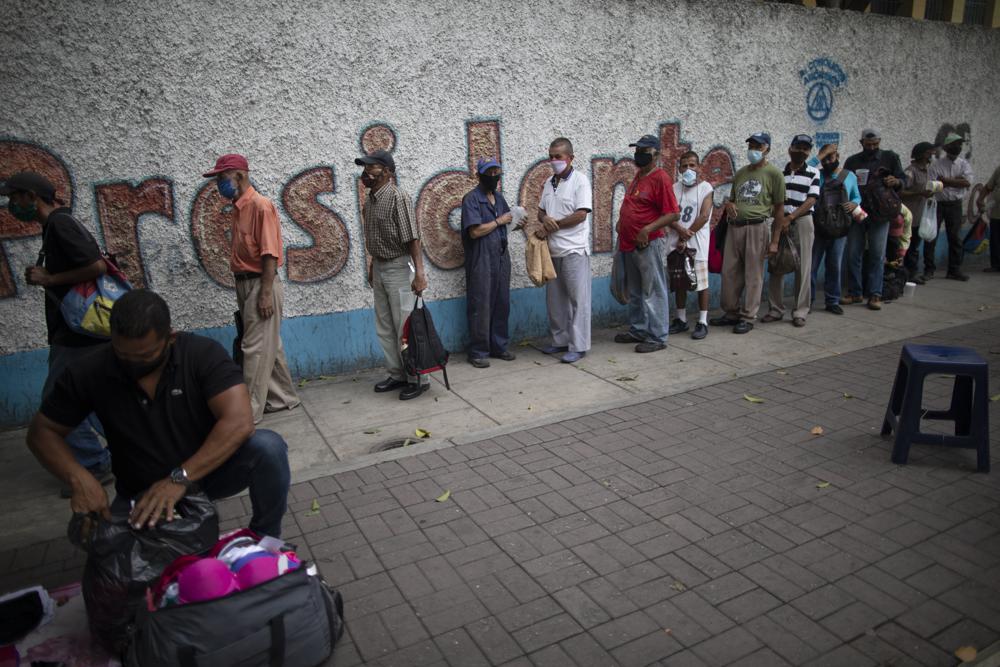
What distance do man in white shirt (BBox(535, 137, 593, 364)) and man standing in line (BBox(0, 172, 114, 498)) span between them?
3.78 metres

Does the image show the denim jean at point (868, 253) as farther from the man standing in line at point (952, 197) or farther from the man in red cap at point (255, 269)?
the man in red cap at point (255, 269)

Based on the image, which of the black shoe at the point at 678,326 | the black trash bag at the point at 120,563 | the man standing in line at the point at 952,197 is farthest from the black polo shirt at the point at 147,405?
the man standing in line at the point at 952,197

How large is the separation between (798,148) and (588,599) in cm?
598

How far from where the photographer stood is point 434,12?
6.37m

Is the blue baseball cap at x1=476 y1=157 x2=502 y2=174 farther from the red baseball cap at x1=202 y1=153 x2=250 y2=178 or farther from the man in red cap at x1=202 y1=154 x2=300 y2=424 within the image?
the red baseball cap at x1=202 y1=153 x2=250 y2=178

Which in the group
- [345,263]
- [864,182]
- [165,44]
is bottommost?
[345,263]

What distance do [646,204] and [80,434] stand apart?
16.8ft

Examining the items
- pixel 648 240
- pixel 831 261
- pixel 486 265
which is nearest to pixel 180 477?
pixel 486 265

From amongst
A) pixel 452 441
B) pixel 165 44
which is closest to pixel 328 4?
pixel 165 44

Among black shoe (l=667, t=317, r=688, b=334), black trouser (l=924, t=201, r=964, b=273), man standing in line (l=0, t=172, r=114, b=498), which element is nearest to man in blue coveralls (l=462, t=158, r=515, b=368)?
black shoe (l=667, t=317, r=688, b=334)

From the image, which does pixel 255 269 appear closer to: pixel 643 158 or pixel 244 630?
pixel 244 630

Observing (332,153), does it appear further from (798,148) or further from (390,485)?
(798,148)

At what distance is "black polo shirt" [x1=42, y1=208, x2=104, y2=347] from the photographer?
4.16m

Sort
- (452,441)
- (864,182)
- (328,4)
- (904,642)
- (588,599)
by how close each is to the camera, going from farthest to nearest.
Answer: (864,182)
(328,4)
(452,441)
(588,599)
(904,642)
